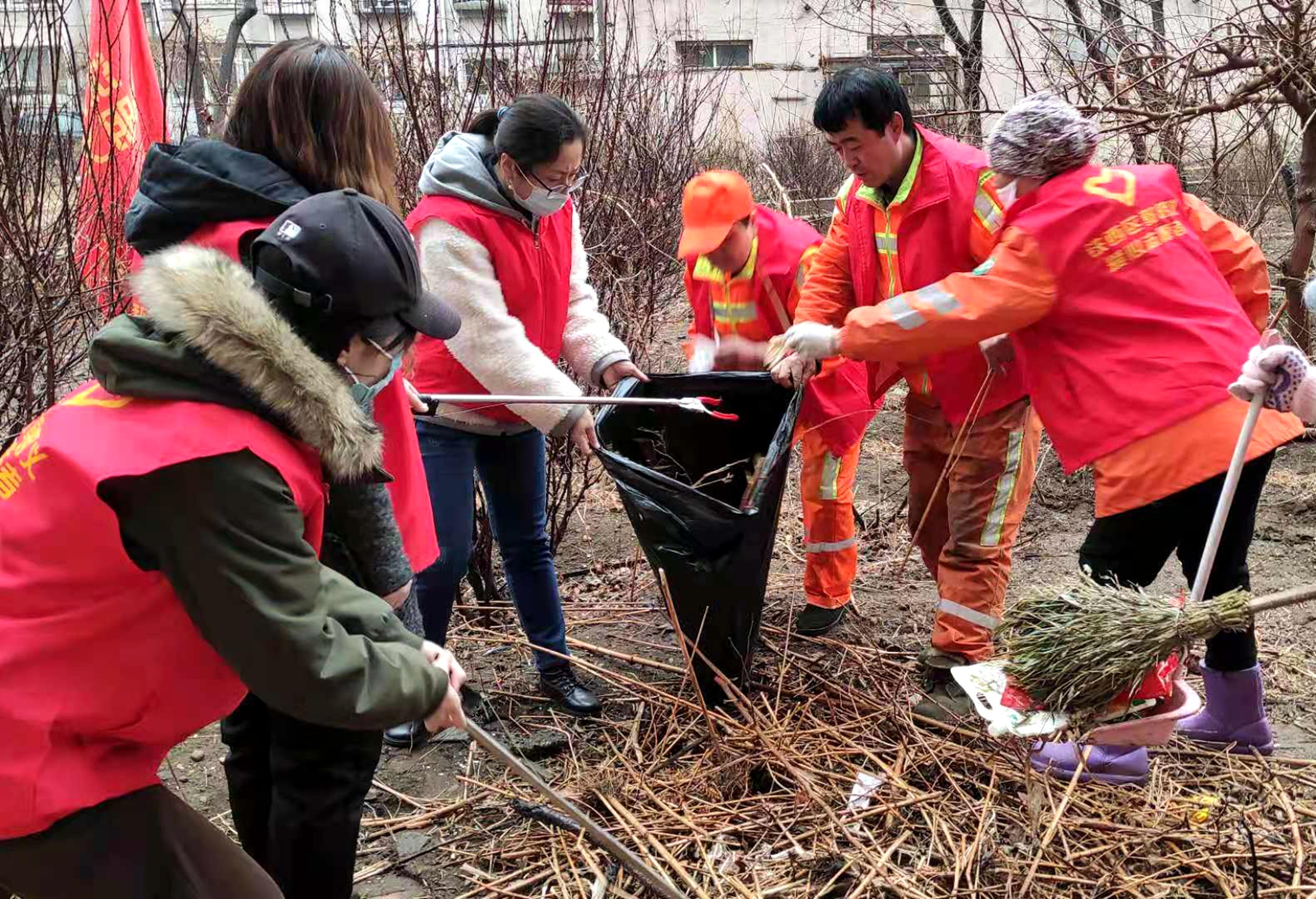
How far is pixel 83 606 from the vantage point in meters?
1.28

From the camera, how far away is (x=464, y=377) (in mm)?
2688

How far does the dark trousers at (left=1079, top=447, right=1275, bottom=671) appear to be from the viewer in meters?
2.34

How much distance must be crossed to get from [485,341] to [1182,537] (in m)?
1.78

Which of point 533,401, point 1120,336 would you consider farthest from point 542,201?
point 1120,336

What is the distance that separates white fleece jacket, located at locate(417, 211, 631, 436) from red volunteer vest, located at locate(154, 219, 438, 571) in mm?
490

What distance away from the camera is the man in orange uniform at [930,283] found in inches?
112

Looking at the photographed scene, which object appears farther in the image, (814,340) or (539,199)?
(814,340)

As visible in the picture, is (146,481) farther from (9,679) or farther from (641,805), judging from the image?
(641,805)

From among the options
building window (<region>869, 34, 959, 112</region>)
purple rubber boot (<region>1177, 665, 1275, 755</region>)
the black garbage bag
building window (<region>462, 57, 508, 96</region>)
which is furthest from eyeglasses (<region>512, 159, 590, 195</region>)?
building window (<region>869, 34, 959, 112</region>)

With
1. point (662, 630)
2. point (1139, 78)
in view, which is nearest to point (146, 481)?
point (662, 630)

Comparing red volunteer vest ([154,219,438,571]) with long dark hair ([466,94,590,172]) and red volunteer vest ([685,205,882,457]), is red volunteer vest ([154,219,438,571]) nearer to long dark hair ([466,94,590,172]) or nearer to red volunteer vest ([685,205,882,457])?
long dark hair ([466,94,590,172])

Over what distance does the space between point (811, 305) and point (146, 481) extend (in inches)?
92.8

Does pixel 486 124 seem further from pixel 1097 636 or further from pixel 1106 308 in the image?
pixel 1097 636

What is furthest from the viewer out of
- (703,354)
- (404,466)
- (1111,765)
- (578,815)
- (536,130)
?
(703,354)
